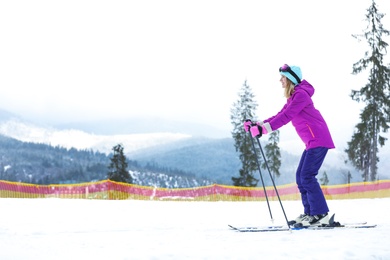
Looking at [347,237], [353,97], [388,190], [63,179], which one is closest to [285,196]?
[388,190]

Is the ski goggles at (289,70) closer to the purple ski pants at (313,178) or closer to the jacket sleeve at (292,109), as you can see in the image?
the jacket sleeve at (292,109)

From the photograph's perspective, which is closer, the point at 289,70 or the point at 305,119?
the point at 305,119

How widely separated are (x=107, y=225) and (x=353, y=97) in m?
28.2

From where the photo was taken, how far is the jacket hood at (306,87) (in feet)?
20.0

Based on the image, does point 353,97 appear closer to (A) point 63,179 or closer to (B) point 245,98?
(B) point 245,98

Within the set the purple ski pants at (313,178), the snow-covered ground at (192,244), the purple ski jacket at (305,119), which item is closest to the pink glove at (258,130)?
the purple ski jacket at (305,119)

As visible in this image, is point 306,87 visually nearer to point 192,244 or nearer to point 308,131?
point 308,131

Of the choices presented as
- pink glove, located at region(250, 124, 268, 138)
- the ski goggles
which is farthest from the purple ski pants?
the ski goggles

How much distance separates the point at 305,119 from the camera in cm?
605

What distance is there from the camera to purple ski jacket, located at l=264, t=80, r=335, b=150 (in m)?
5.96

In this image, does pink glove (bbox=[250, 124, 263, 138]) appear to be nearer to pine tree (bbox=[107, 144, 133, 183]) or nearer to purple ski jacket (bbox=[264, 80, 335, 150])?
purple ski jacket (bbox=[264, 80, 335, 150])

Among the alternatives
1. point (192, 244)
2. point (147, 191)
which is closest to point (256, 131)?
point (192, 244)

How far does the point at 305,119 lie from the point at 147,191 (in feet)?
70.5

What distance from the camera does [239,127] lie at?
135ft
